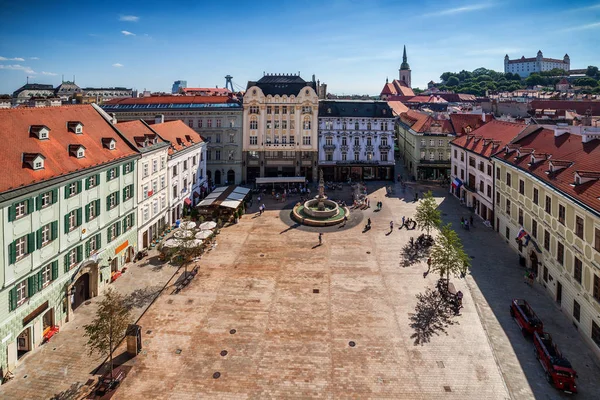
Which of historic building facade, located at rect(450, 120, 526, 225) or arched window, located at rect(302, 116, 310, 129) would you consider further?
arched window, located at rect(302, 116, 310, 129)

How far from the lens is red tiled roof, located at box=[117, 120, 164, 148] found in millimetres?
41031

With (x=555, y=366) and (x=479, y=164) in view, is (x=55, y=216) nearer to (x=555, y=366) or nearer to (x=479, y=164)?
(x=555, y=366)

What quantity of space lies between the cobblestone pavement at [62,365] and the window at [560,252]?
33.0m

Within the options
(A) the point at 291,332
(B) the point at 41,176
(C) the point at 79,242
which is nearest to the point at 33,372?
(C) the point at 79,242

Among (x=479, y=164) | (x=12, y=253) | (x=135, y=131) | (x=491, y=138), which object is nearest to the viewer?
(x=12, y=253)

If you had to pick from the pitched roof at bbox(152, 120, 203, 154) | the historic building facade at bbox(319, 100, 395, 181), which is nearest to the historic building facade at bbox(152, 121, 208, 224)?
the pitched roof at bbox(152, 120, 203, 154)

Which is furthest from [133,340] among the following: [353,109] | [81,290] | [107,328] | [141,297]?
[353,109]

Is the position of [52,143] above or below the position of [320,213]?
above

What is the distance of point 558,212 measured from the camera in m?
31.3

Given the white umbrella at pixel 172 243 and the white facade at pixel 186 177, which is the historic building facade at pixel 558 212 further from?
the white facade at pixel 186 177

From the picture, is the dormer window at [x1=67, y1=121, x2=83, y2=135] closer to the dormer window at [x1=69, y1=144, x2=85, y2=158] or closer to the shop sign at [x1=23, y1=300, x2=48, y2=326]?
the dormer window at [x1=69, y1=144, x2=85, y2=158]

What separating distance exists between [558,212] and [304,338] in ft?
74.8

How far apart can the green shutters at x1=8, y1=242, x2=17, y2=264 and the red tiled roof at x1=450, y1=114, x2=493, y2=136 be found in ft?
226

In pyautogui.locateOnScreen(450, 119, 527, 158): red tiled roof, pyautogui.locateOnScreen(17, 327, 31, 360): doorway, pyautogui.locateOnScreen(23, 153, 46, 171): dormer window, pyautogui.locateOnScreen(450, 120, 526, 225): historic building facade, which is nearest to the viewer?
pyautogui.locateOnScreen(17, 327, 31, 360): doorway
